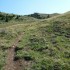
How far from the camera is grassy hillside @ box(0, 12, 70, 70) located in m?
34.9

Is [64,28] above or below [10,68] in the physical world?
above

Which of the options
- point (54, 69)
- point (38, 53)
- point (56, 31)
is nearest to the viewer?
point (54, 69)

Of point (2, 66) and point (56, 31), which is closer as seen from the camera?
point (2, 66)

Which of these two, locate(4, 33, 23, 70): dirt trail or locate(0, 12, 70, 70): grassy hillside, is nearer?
locate(4, 33, 23, 70): dirt trail

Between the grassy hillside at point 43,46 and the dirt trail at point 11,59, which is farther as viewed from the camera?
the grassy hillside at point 43,46

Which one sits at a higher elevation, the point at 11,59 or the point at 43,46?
the point at 43,46

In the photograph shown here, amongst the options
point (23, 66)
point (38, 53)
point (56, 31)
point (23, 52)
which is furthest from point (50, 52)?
point (56, 31)

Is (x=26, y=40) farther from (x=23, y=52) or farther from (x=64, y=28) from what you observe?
(x=64, y=28)

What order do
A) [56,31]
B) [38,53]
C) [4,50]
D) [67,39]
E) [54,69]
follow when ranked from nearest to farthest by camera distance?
[54,69]
[38,53]
[4,50]
[67,39]
[56,31]

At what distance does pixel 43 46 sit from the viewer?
4269cm

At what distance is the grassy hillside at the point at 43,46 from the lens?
3491 centimetres

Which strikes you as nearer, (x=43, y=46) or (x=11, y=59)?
(x=11, y=59)

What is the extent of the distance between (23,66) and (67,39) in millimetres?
16541

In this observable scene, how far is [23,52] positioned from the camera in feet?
131
